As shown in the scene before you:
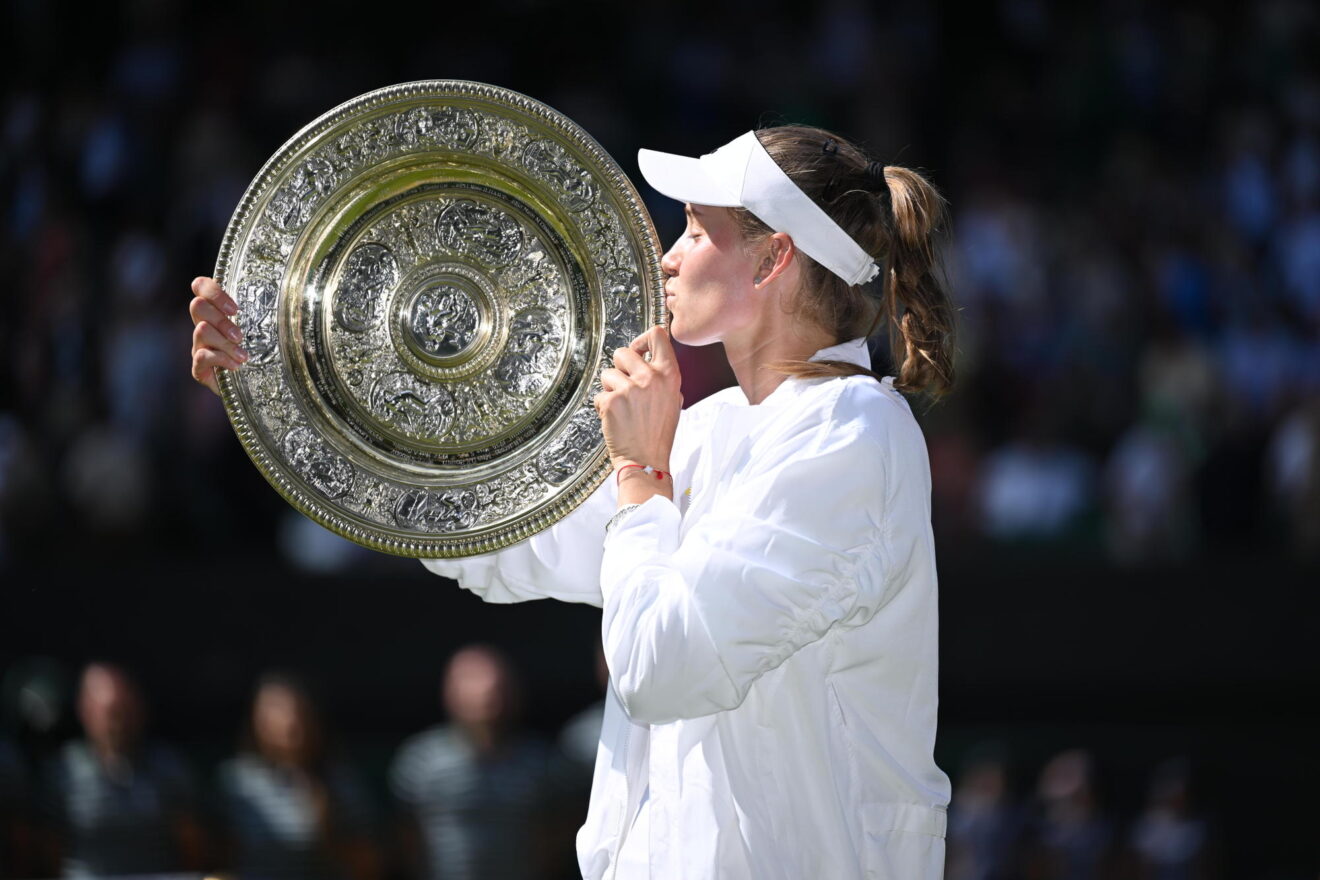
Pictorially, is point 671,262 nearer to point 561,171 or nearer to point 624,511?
point 561,171

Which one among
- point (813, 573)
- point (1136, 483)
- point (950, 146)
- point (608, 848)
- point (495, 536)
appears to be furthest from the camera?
point (950, 146)

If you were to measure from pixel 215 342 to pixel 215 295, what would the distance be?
2.9 inches

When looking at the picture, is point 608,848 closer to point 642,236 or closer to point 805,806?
point 805,806

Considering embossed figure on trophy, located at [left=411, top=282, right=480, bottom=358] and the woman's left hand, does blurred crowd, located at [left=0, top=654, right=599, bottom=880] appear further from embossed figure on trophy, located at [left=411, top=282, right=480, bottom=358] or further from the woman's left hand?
the woman's left hand

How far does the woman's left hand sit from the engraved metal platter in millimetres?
195

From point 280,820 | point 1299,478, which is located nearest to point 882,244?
point 280,820

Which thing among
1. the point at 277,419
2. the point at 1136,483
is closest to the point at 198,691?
the point at 1136,483

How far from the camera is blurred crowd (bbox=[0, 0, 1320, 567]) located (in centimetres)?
830

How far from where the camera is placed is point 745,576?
239 cm

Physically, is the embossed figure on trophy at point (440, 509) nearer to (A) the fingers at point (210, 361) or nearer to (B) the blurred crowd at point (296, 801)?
(A) the fingers at point (210, 361)

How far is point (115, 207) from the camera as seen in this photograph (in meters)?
9.43

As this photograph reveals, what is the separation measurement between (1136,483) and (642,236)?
5.99m

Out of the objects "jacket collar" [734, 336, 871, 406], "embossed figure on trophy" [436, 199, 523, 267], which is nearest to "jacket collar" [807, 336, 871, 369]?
"jacket collar" [734, 336, 871, 406]

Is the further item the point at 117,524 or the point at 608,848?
the point at 117,524
